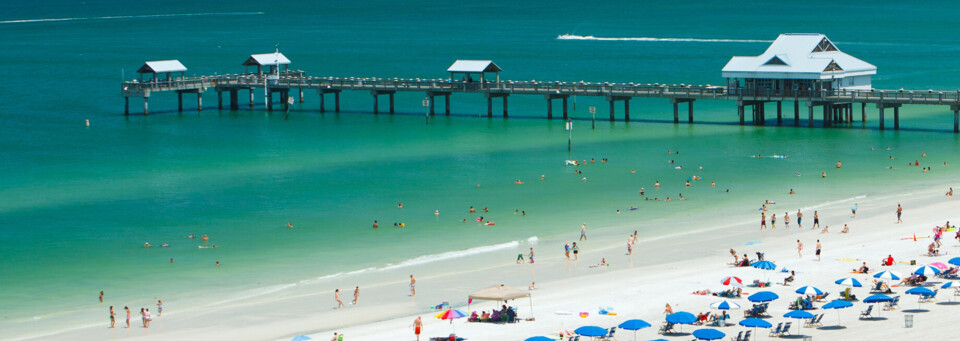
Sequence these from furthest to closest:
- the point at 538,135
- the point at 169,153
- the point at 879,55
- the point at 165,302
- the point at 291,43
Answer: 1. the point at 291,43
2. the point at 879,55
3. the point at 538,135
4. the point at 169,153
5. the point at 165,302

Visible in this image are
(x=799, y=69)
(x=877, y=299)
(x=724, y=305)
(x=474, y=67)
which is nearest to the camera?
(x=877, y=299)

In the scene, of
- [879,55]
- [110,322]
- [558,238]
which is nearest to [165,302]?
[110,322]

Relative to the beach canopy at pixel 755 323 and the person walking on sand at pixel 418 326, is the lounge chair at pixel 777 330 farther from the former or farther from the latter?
the person walking on sand at pixel 418 326

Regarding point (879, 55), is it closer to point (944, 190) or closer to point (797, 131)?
point (797, 131)

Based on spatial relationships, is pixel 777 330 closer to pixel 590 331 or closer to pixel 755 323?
pixel 755 323

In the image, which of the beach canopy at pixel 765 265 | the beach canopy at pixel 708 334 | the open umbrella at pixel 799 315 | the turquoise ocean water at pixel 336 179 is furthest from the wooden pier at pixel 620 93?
the beach canopy at pixel 708 334

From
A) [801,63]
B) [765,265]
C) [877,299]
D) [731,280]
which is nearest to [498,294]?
[731,280]

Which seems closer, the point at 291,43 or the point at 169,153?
the point at 169,153

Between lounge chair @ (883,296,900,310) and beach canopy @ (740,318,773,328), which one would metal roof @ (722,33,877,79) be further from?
beach canopy @ (740,318,773,328)
